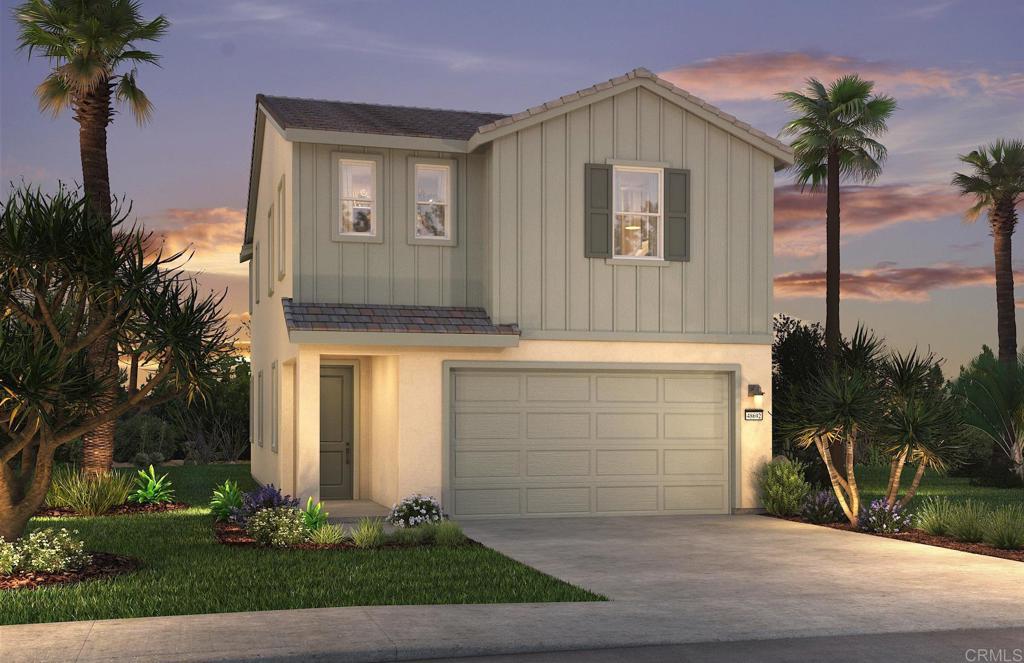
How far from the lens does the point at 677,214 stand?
1880 centimetres

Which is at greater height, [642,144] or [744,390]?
[642,144]

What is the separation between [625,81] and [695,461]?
6.48 m

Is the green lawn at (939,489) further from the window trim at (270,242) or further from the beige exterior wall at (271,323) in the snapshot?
the window trim at (270,242)

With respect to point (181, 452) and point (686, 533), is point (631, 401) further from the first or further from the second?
point (181, 452)

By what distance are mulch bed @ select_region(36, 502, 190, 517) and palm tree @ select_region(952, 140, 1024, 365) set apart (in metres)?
24.4

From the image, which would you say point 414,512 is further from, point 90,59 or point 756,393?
point 90,59

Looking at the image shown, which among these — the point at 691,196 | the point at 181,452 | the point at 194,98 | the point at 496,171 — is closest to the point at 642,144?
the point at 691,196

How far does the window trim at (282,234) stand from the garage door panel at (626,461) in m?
6.19

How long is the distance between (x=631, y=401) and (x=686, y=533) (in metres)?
3.12

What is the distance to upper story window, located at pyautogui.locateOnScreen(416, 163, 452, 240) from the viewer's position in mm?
18484

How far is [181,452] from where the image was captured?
1471 inches

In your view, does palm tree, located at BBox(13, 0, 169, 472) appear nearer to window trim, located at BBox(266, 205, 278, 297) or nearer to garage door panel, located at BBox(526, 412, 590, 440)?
window trim, located at BBox(266, 205, 278, 297)

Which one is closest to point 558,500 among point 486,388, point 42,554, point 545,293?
point 486,388

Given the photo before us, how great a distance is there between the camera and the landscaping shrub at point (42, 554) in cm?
1126
